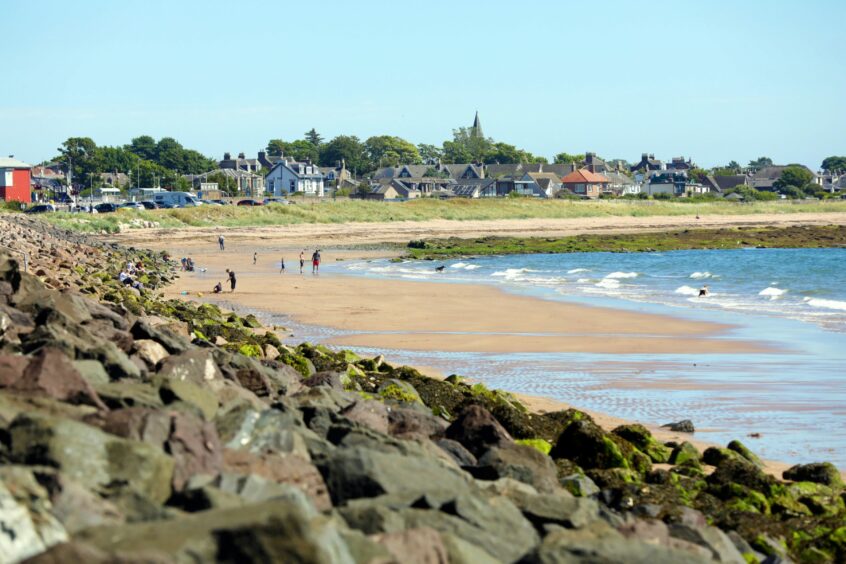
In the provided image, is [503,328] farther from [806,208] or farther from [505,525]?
[806,208]

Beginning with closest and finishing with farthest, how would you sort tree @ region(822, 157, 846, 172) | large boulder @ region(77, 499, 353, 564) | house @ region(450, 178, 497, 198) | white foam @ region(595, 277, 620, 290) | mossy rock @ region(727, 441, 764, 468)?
1. large boulder @ region(77, 499, 353, 564)
2. mossy rock @ region(727, 441, 764, 468)
3. white foam @ region(595, 277, 620, 290)
4. house @ region(450, 178, 497, 198)
5. tree @ region(822, 157, 846, 172)

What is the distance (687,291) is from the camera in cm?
3581

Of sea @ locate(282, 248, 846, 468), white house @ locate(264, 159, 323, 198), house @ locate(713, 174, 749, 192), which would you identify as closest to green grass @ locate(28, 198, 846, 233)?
white house @ locate(264, 159, 323, 198)

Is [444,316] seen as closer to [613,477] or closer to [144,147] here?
[613,477]

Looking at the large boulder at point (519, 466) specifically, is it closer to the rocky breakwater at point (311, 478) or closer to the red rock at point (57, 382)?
the rocky breakwater at point (311, 478)

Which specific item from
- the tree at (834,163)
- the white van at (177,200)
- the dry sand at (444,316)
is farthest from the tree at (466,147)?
the dry sand at (444,316)

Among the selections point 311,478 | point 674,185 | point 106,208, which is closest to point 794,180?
point 674,185

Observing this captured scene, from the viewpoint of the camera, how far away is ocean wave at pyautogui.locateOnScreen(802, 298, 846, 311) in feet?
102

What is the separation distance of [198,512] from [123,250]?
43148mm

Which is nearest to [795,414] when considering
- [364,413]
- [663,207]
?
[364,413]

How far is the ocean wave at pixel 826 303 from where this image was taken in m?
31.0

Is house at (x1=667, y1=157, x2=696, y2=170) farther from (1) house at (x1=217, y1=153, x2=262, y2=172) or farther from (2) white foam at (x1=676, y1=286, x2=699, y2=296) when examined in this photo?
(2) white foam at (x1=676, y1=286, x2=699, y2=296)

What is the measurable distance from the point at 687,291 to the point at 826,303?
195 inches

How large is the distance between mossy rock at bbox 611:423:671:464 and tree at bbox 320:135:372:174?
139250mm
